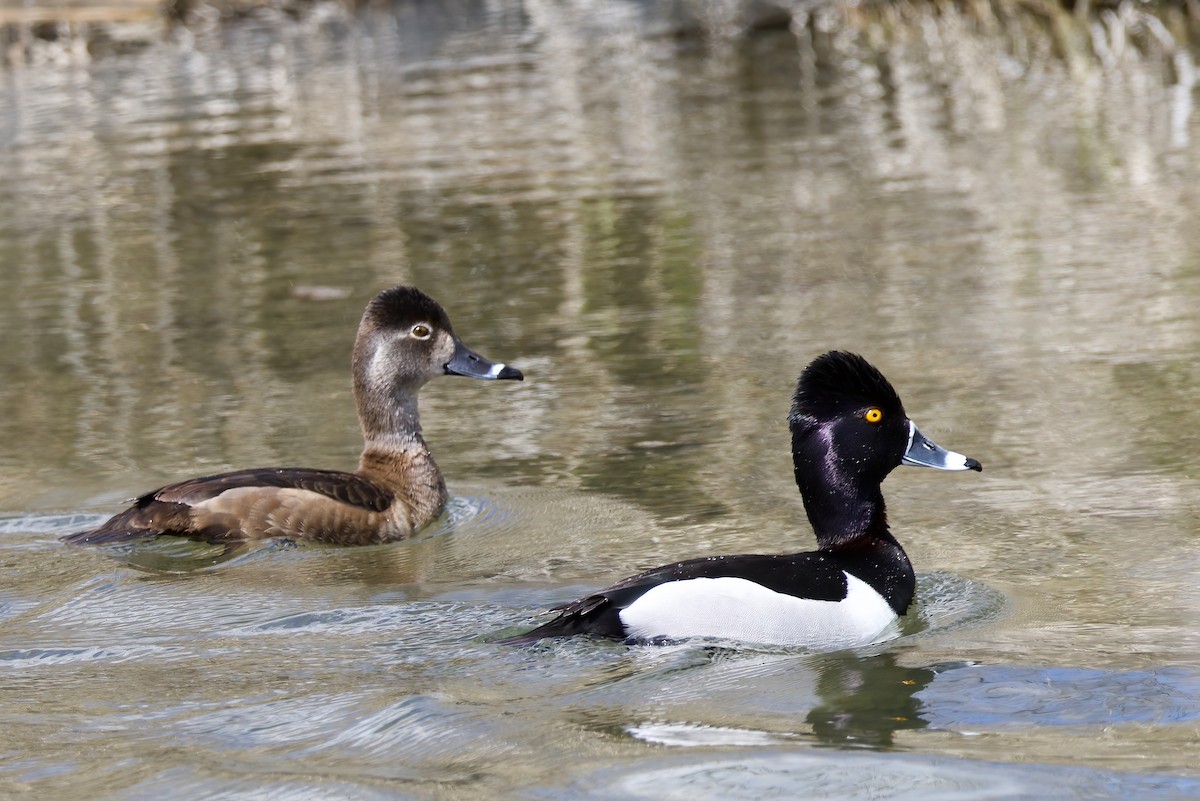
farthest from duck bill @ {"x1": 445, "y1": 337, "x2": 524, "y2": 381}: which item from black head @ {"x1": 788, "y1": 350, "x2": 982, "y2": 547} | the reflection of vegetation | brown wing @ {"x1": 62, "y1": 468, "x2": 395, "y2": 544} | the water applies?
the reflection of vegetation

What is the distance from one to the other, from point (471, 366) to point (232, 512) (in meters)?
1.72

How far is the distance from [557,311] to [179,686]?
6663mm

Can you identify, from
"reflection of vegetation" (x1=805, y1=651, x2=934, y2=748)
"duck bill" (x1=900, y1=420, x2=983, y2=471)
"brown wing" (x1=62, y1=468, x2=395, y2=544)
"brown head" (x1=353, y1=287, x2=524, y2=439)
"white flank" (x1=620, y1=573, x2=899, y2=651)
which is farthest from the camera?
"brown head" (x1=353, y1=287, x2=524, y2=439)

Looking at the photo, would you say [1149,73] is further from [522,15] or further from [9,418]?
[522,15]

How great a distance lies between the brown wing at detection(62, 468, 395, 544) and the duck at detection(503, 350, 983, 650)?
1.64 m

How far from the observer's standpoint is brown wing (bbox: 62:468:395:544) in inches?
318

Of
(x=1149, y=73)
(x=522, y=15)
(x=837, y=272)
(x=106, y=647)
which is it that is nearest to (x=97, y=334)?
(x=837, y=272)

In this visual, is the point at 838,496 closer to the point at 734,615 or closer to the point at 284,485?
the point at 734,615

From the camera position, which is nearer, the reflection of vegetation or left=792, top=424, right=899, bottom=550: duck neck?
the reflection of vegetation

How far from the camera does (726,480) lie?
8906mm

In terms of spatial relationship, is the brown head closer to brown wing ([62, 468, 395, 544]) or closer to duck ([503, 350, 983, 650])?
brown wing ([62, 468, 395, 544])

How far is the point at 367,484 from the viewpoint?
27.8 feet

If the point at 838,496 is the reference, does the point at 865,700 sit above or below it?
below

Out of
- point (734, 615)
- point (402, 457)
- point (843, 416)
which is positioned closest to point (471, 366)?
point (402, 457)
